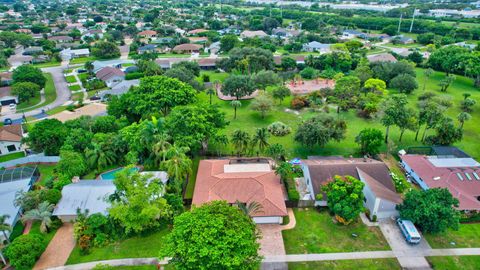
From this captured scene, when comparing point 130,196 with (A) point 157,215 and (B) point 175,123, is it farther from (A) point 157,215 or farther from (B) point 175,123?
(B) point 175,123

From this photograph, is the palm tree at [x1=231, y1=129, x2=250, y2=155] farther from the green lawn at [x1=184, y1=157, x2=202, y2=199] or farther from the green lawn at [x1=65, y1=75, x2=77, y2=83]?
the green lawn at [x1=65, y1=75, x2=77, y2=83]

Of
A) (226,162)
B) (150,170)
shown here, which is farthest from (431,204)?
(150,170)

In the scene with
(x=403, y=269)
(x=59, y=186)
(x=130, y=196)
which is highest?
(x=130, y=196)

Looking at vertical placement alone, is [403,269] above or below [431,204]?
below

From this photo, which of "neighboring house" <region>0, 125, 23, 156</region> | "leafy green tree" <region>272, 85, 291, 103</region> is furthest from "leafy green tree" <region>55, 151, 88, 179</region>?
"leafy green tree" <region>272, 85, 291, 103</region>

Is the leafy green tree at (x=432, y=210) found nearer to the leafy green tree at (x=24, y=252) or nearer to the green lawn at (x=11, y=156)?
the leafy green tree at (x=24, y=252)

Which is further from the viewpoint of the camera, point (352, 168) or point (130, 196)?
point (352, 168)
